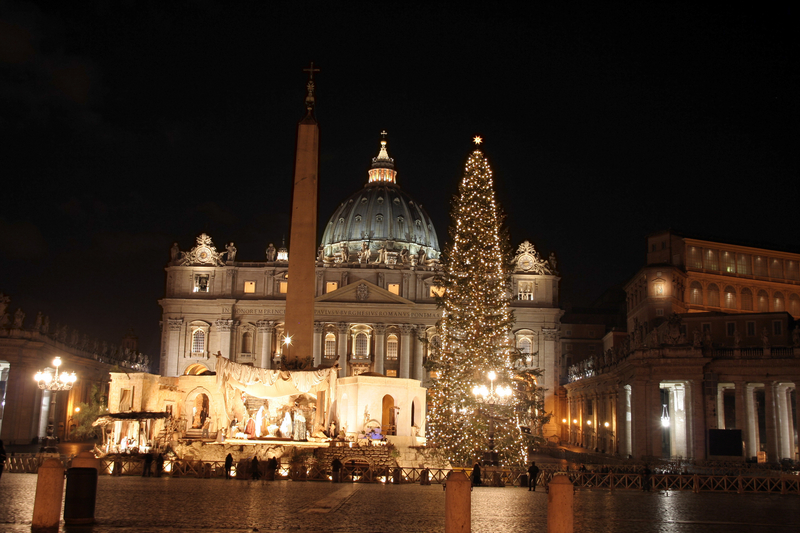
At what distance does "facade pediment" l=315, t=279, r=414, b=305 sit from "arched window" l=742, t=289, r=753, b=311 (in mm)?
31617

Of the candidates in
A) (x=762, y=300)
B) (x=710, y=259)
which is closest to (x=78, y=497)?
(x=710, y=259)

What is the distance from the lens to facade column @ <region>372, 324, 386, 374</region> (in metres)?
85.8

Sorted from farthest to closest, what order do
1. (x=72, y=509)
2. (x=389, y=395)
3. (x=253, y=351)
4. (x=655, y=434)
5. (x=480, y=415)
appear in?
1. (x=253, y=351)
2. (x=655, y=434)
3. (x=389, y=395)
4. (x=480, y=415)
5. (x=72, y=509)

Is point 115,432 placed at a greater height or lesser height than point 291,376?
lesser

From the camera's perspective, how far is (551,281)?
89438mm

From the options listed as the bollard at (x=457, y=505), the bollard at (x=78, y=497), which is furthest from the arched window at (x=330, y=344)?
the bollard at (x=457, y=505)

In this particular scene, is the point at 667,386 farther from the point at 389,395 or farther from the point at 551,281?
the point at 551,281

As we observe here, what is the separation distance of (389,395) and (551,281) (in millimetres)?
51450

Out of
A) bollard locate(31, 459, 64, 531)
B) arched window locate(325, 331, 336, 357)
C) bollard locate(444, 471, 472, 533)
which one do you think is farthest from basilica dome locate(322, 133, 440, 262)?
bollard locate(444, 471, 472, 533)

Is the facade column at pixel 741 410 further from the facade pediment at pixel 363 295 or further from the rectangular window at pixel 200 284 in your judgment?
the rectangular window at pixel 200 284

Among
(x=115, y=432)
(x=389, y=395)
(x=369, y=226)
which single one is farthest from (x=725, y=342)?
(x=369, y=226)

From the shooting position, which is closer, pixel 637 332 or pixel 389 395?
pixel 389 395

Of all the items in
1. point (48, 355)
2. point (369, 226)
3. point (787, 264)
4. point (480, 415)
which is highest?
point (369, 226)

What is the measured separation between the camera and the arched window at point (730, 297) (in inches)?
2798
